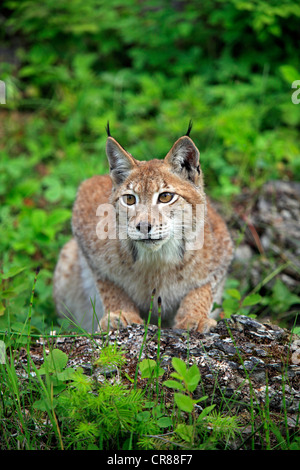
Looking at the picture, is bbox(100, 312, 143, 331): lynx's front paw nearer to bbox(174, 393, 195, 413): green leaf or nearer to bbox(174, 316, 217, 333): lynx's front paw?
bbox(174, 316, 217, 333): lynx's front paw

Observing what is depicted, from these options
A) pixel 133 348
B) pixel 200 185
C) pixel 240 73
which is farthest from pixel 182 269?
pixel 240 73

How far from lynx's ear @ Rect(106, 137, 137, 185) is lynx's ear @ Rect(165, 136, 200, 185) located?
30 centimetres

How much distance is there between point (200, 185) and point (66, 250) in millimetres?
1840

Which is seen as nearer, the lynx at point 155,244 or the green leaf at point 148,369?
the green leaf at point 148,369

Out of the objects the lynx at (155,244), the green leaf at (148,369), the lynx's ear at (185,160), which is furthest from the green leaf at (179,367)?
the lynx's ear at (185,160)

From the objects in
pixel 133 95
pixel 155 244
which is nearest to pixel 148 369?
pixel 155 244

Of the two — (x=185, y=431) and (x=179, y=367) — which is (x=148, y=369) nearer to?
(x=179, y=367)

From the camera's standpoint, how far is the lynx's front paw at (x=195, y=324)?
370 cm

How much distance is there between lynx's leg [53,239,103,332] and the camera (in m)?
4.83

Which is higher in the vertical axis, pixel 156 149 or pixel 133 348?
pixel 156 149

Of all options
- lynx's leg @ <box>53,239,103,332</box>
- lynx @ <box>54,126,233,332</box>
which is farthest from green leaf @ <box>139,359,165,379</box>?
lynx's leg @ <box>53,239,103,332</box>

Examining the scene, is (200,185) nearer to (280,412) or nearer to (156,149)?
(280,412)

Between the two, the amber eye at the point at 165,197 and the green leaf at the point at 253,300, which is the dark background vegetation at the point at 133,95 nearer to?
the amber eye at the point at 165,197

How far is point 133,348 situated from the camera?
10.8 ft
